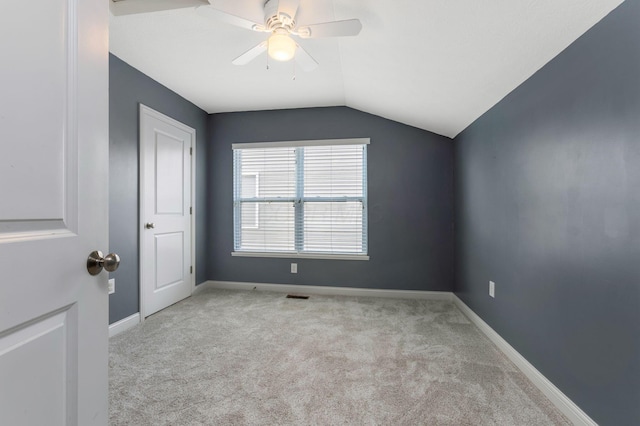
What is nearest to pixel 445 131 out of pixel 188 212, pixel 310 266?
pixel 310 266

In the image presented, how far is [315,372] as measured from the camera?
2.00 m

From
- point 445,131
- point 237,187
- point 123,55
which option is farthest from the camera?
point 237,187

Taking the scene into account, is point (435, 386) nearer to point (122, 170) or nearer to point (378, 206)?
point (378, 206)

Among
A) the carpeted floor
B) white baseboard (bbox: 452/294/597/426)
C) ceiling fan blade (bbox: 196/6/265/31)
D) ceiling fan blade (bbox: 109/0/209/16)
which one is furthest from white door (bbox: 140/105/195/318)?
white baseboard (bbox: 452/294/597/426)

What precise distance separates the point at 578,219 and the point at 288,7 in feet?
6.40

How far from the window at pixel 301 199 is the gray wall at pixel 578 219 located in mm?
1726

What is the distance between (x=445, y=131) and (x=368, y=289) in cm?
210

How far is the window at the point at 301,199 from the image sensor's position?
3846 millimetres

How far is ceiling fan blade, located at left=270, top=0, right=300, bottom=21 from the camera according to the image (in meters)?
1.71

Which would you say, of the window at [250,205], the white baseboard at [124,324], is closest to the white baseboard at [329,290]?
the window at [250,205]

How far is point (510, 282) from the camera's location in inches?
87.0

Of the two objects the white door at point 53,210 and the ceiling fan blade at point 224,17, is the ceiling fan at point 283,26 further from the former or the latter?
the white door at point 53,210

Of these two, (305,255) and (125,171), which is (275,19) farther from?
(305,255)

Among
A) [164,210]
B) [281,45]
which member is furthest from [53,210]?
[164,210]
